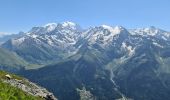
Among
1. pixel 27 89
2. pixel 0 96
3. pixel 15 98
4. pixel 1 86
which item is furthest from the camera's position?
pixel 27 89

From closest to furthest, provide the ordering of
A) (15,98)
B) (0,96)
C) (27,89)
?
(0,96), (15,98), (27,89)

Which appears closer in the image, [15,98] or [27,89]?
[15,98]

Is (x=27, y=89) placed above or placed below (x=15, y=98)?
above

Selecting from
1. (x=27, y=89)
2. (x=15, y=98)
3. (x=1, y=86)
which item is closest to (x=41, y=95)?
(x=27, y=89)

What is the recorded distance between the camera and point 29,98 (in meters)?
51.6

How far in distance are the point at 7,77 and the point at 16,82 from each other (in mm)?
1791

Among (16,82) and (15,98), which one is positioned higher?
(16,82)

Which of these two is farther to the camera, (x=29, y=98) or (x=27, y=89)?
(x=27, y=89)

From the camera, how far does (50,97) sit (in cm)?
6431

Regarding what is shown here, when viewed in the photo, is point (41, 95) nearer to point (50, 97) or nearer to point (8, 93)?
point (50, 97)

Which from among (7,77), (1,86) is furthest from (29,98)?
(7,77)

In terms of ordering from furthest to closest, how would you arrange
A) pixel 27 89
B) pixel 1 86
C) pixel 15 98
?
pixel 27 89 < pixel 1 86 < pixel 15 98

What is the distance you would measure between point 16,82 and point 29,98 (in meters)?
12.8

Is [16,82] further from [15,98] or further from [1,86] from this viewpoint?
[15,98]
